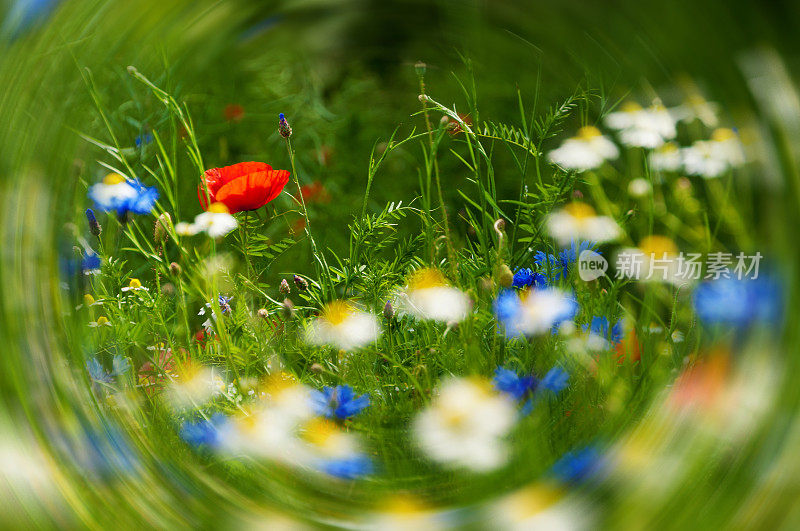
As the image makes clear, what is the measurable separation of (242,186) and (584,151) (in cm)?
25

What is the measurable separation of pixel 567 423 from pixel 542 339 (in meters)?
0.06

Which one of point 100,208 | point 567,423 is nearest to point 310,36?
point 100,208

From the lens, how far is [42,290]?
504mm

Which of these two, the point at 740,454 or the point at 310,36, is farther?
the point at 310,36

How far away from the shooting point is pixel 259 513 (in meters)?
0.46

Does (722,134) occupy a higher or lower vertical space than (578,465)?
higher

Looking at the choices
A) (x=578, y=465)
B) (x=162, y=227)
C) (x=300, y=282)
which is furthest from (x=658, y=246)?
(x=162, y=227)

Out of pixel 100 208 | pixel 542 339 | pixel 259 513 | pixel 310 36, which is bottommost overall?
pixel 259 513

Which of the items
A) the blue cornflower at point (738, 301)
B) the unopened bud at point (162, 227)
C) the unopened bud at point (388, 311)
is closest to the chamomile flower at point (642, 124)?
the blue cornflower at point (738, 301)

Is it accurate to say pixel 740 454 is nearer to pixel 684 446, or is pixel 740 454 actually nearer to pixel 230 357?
pixel 684 446

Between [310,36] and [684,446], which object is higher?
[310,36]

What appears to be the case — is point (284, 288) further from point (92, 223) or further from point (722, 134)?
point (722, 134)

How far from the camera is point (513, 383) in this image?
0.46 m

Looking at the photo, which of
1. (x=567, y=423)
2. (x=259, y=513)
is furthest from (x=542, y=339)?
(x=259, y=513)
